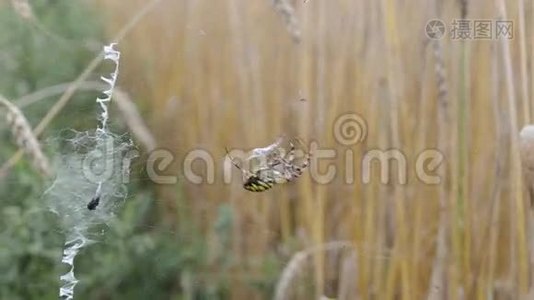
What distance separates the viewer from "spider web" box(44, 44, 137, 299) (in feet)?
4.22

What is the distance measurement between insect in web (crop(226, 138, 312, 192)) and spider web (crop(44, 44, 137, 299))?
0.70 ft

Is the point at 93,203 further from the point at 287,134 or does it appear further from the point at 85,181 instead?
the point at 287,134

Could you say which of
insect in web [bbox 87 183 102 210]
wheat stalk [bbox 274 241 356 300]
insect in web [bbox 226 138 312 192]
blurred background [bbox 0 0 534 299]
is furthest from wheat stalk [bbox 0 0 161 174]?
wheat stalk [bbox 274 241 356 300]

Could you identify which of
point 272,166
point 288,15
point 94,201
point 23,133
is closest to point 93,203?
point 94,201

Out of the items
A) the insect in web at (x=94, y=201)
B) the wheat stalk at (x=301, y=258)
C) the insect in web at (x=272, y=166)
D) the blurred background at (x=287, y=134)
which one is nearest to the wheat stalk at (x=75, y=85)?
the blurred background at (x=287, y=134)

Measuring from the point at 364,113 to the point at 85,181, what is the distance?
54 centimetres

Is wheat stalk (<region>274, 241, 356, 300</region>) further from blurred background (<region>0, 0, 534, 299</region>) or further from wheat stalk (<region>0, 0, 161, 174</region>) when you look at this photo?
wheat stalk (<region>0, 0, 161, 174</region>)

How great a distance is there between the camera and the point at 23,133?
1271mm

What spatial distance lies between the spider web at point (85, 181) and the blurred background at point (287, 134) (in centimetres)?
2

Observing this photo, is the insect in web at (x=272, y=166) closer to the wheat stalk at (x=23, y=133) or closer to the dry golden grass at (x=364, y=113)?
the dry golden grass at (x=364, y=113)

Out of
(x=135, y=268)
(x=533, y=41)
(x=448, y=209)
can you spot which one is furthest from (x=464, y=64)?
(x=135, y=268)

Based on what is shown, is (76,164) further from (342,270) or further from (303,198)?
(342,270)

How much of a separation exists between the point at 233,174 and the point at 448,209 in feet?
1.34

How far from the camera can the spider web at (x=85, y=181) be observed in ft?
4.22
